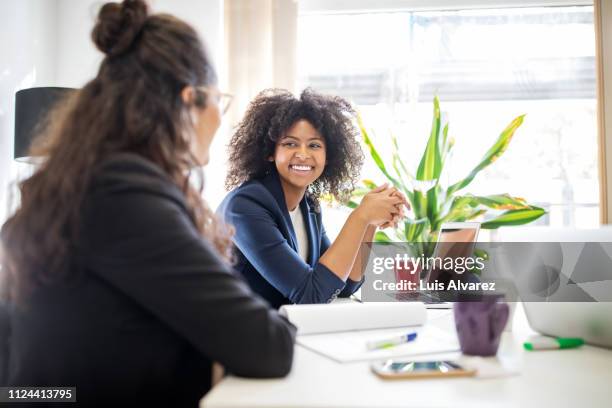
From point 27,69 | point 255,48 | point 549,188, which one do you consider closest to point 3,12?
point 27,69

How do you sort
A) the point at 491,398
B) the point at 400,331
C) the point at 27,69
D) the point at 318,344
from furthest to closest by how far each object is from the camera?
1. the point at 27,69
2. the point at 400,331
3. the point at 318,344
4. the point at 491,398

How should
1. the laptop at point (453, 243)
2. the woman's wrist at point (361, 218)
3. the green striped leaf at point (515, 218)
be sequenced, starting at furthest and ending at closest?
the green striped leaf at point (515, 218), the woman's wrist at point (361, 218), the laptop at point (453, 243)

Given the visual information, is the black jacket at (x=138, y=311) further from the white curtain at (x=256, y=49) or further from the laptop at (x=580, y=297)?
the white curtain at (x=256, y=49)

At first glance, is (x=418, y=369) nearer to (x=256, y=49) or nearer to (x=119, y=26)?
(x=119, y=26)

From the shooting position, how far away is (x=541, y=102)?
9.65 feet

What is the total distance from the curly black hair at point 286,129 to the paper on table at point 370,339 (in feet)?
3.00

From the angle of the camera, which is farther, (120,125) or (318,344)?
(318,344)

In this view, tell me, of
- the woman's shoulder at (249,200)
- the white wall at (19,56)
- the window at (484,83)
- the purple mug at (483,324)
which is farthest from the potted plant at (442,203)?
the white wall at (19,56)

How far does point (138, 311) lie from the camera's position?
2.35 ft

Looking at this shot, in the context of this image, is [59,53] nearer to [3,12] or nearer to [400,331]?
[3,12]

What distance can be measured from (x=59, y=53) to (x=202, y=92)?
2.42 meters

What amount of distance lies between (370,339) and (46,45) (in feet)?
8.45

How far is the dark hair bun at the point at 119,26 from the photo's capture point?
820mm

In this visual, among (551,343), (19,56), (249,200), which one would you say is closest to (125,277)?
(551,343)
